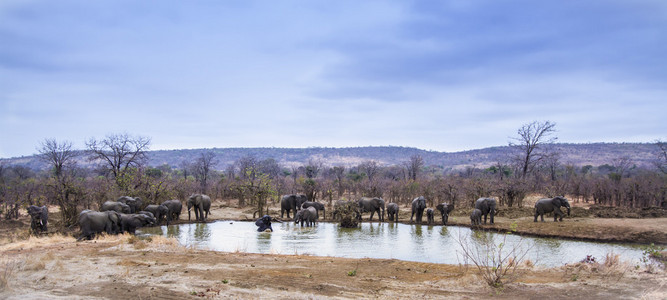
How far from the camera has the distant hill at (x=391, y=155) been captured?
387 feet

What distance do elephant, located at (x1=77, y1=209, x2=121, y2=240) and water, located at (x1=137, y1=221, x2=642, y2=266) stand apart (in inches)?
89.4

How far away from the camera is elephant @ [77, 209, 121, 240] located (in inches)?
752

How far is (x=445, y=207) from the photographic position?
26000 millimetres

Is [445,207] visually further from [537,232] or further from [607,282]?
[607,282]

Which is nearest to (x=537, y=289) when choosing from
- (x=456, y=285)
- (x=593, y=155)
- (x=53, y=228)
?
(x=456, y=285)

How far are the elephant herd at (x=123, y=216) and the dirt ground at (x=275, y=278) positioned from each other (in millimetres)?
4013

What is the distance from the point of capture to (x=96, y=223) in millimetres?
19344

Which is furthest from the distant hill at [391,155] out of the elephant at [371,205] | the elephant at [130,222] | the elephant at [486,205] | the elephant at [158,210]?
the elephant at [130,222]

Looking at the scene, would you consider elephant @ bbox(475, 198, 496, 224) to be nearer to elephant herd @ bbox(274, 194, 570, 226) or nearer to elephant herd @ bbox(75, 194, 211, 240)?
elephant herd @ bbox(274, 194, 570, 226)

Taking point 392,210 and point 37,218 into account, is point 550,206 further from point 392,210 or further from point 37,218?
point 37,218

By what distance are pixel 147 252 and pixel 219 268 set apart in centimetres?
397

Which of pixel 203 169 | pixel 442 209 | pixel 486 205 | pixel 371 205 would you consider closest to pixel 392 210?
pixel 371 205

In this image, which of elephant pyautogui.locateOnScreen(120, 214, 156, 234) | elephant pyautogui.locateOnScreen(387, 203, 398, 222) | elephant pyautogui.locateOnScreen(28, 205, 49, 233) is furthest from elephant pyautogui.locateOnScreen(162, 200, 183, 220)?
elephant pyautogui.locateOnScreen(387, 203, 398, 222)

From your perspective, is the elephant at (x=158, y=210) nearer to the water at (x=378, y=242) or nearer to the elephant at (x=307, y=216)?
the water at (x=378, y=242)
